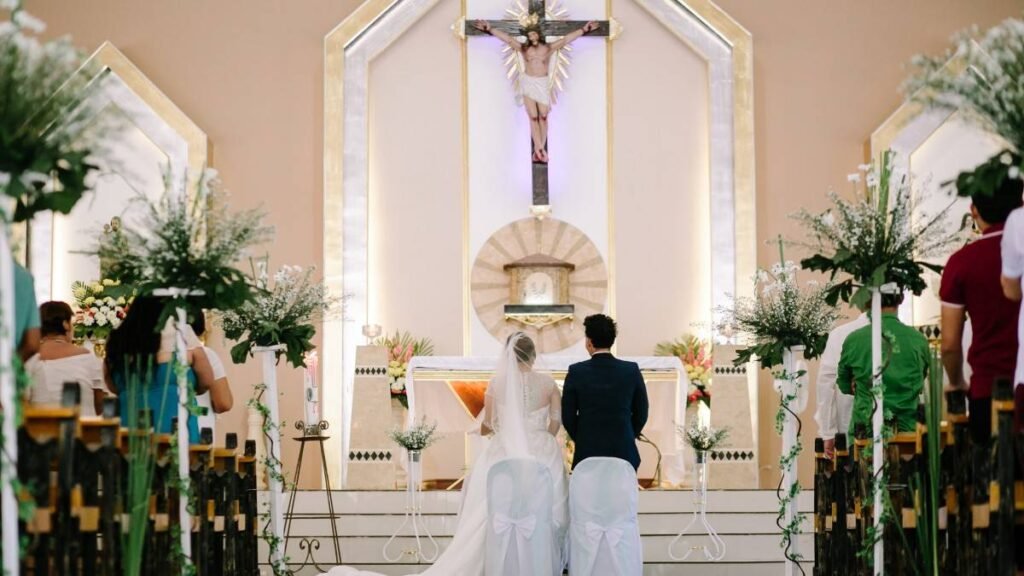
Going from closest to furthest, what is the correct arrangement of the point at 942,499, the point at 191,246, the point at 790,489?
the point at 942,499
the point at 191,246
the point at 790,489

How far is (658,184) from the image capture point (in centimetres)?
1295

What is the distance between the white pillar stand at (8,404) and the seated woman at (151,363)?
1574 millimetres

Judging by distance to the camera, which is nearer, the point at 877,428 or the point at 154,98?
the point at 877,428

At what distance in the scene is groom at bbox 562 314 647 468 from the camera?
23.5 ft

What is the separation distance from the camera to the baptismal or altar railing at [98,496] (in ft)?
14.4

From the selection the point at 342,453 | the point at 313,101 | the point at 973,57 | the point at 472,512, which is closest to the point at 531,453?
the point at 472,512

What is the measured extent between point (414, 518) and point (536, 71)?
210 inches

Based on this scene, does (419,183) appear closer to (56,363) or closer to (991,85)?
(56,363)

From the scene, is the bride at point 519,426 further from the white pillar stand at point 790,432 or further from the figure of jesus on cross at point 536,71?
the figure of jesus on cross at point 536,71

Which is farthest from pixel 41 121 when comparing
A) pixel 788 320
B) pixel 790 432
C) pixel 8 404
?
pixel 790 432

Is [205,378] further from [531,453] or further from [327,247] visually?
[327,247]

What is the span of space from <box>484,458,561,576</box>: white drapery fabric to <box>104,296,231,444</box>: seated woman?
1.99m

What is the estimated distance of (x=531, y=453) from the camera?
761 cm

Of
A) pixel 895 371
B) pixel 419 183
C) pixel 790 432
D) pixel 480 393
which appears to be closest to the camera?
pixel 895 371
